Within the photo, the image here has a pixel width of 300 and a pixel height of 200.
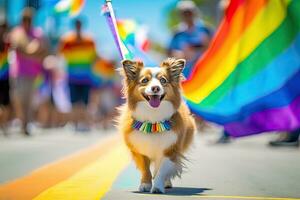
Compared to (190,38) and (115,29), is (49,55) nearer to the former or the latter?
(190,38)

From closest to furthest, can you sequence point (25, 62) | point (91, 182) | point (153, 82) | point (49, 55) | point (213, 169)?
point (153, 82)
point (91, 182)
point (213, 169)
point (25, 62)
point (49, 55)

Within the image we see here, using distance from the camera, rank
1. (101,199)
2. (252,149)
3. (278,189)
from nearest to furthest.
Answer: (101,199)
(278,189)
(252,149)

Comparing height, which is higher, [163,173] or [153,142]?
[153,142]

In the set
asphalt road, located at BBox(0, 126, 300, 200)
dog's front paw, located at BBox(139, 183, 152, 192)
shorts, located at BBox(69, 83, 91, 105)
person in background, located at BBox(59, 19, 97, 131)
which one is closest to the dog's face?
dog's front paw, located at BBox(139, 183, 152, 192)

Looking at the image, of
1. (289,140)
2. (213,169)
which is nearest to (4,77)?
(289,140)

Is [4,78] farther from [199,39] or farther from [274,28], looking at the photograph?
[274,28]

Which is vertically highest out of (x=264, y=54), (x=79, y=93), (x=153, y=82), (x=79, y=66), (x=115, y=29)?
(x=79, y=66)

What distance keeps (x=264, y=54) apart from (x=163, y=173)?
125 inches

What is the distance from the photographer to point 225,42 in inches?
406

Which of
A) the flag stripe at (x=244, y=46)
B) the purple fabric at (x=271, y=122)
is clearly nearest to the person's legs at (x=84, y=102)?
the flag stripe at (x=244, y=46)

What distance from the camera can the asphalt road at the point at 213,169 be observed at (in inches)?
284

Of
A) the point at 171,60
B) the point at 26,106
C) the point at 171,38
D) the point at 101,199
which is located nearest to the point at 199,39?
the point at 171,38

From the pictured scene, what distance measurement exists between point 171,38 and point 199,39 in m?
0.55

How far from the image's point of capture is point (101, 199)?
6715 mm
